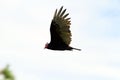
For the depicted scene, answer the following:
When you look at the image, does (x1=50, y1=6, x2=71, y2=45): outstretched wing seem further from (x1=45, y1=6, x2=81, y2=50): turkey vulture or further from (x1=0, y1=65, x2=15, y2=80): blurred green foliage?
(x1=0, y1=65, x2=15, y2=80): blurred green foliage

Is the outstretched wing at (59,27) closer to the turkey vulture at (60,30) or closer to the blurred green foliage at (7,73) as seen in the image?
the turkey vulture at (60,30)

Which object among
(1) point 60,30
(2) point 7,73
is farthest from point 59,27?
(2) point 7,73

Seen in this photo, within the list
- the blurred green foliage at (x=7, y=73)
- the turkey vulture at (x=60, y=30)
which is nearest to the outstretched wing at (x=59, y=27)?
the turkey vulture at (x=60, y=30)

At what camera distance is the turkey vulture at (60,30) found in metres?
21.3

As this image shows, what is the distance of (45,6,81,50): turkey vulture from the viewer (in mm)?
21266

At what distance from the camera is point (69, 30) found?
69.9 feet

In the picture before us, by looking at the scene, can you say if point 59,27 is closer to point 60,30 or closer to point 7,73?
point 60,30

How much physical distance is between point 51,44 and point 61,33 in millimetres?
1023

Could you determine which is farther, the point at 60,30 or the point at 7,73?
the point at 60,30

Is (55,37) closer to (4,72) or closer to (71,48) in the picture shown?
(71,48)

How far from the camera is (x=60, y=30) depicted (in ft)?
71.2

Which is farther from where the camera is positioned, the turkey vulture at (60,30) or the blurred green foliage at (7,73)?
the turkey vulture at (60,30)

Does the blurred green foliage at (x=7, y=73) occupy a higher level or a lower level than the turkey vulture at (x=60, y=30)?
lower

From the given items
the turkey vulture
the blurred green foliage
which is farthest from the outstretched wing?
the blurred green foliage
